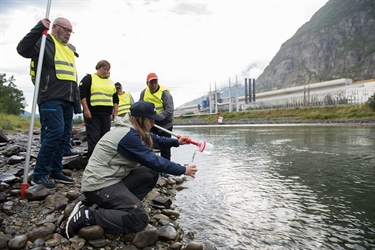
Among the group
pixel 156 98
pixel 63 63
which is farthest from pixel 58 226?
pixel 156 98

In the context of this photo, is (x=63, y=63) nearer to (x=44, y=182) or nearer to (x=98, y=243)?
(x=44, y=182)

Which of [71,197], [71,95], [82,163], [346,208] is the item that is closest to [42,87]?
[71,95]

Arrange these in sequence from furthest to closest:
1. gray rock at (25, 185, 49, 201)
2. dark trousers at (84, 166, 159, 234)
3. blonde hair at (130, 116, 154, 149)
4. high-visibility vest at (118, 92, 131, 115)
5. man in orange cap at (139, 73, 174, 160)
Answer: high-visibility vest at (118, 92, 131, 115) < man in orange cap at (139, 73, 174, 160) < gray rock at (25, 185, 49, 201) < blonde hair at (130, 116, 154, 149) < dark trousers at (84, 166, 159, 234)

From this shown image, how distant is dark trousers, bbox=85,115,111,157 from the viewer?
5608 mm

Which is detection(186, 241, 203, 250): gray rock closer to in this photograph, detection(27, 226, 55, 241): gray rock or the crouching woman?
the crouching woman

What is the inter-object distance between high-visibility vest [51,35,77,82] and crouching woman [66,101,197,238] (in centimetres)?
189

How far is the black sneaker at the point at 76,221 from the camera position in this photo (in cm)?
305

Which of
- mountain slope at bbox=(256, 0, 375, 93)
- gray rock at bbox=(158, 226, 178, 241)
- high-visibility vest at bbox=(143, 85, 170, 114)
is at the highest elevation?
mountain slope at bbox=(256, 0, 375, 93)

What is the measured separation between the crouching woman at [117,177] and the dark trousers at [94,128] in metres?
2.36

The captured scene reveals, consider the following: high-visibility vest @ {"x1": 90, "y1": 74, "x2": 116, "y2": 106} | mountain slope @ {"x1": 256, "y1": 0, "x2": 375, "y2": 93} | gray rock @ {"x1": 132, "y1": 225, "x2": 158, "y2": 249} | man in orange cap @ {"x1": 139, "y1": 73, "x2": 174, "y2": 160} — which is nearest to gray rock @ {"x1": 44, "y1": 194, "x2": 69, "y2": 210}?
gray rock @ {"x1": 132, "y1": 225, "x2": 158, "y2": 249}

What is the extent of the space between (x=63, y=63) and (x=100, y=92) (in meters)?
1.19

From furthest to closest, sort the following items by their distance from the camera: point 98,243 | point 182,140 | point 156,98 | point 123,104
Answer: point 123,104
point 156,98
point 182,140
point 98,243

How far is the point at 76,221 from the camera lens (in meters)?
3.09

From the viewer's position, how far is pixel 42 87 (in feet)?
14.3
